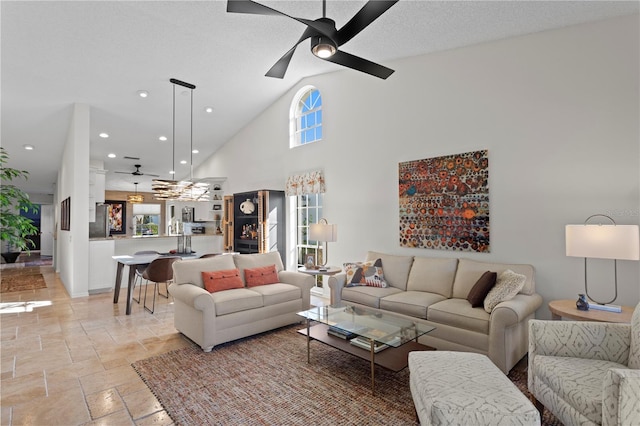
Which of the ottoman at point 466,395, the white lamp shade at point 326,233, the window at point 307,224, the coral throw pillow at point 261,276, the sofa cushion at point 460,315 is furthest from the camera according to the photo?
the window at point 307,224

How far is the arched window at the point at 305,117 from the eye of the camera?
590 cm

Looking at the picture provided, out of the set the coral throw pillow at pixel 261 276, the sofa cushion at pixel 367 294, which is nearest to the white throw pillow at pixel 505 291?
the sofa cushion at pixel 367 294

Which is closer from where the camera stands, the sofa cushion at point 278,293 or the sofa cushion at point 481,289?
the sofa cushion at point 481,289

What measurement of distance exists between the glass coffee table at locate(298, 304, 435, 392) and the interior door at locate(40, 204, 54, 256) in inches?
547

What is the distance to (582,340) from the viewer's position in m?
2.11

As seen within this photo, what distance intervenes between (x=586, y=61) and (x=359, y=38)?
231 centimetres

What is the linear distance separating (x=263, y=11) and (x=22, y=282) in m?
8.26

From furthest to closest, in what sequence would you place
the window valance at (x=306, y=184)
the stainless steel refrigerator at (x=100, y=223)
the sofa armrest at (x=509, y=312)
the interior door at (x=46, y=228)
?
the interior door at (x=46, y=228) → the stainless steel refrigerator at (x=100, y=223) → the window valance at (x=306, y=184) → the sofa armrest at (x=509, y=312)

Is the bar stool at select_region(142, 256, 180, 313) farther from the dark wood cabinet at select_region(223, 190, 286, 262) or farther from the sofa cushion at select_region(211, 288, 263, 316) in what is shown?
the dark wood cabinet at select_region(223, 190, 286, 262)

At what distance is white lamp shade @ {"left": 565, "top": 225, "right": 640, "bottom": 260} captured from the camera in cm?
255

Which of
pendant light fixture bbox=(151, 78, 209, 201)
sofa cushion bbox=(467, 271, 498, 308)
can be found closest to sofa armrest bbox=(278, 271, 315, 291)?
sofa cushion bbox=(467, 271, 498, 308)

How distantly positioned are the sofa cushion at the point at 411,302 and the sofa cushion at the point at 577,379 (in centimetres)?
128

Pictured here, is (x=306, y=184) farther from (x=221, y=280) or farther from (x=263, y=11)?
(x=263, y=11)

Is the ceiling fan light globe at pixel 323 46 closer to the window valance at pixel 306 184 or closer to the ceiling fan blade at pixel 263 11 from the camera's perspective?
the ceiling fan blade at pixel 263 11
